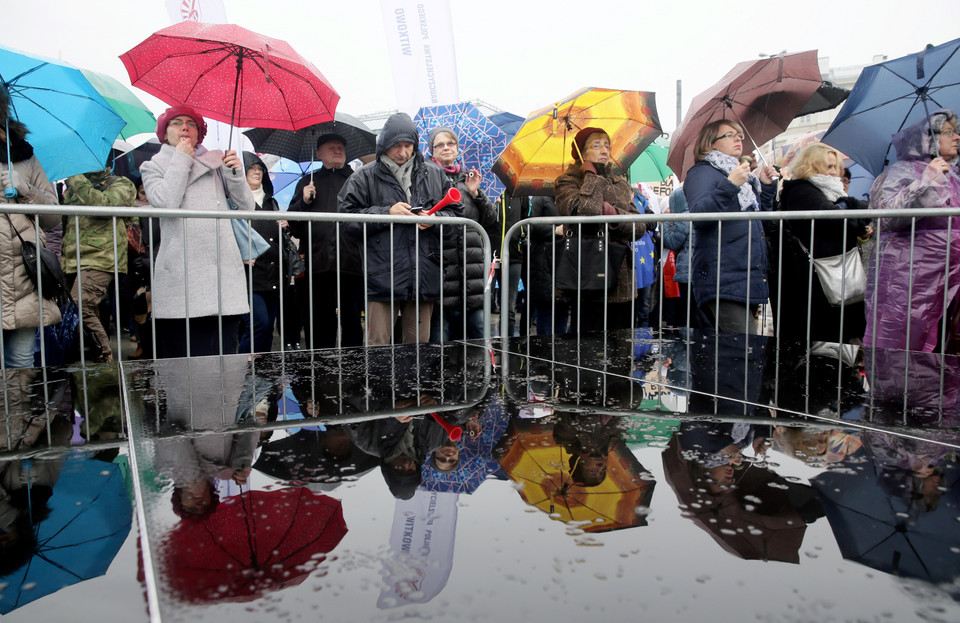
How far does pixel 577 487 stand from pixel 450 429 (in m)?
0.51

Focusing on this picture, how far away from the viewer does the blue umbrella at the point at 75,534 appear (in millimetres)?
970

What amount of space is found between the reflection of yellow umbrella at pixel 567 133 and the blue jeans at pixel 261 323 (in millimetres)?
2452

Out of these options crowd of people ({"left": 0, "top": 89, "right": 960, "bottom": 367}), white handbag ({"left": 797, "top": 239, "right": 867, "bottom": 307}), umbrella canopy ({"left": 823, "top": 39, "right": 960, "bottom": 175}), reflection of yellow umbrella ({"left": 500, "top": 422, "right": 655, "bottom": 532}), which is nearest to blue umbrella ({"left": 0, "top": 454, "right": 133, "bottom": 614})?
reflection of yellow umbrella ({"left": 500, "top": 422, "right": 655, "bottom": 532})

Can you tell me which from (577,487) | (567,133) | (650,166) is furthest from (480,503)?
(650,166)

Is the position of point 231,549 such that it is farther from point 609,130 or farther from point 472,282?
point 609,130

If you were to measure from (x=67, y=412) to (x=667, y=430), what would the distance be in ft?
5.46

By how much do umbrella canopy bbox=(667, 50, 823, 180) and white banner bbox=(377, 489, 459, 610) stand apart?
18.1 feet

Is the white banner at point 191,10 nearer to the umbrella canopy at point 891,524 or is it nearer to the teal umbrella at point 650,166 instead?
the teal umbrella at point 650,166

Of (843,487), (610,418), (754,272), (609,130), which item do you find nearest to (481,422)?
(610,418)

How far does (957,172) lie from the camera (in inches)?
206

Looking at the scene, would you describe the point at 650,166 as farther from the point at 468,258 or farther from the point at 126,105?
the point at 126,105

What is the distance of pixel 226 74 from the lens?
17.2ft

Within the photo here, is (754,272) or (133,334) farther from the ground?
(754,272)

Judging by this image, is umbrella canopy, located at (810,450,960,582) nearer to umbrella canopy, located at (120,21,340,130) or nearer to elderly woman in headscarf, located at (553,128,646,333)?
elderly woman in headscarf, located at (553,128,646,333)
